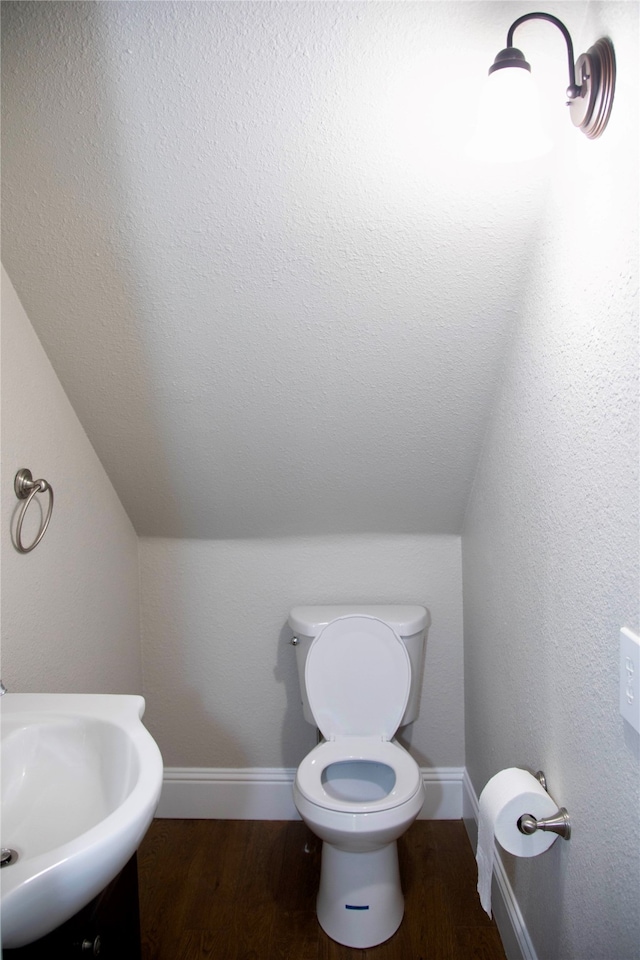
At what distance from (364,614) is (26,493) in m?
Answer: 1.06

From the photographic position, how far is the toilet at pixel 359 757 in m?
1.69

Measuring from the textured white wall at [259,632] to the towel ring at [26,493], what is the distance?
0.78 m

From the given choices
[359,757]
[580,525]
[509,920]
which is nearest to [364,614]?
[359,757]

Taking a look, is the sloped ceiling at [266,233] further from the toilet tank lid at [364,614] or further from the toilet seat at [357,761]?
the toilet seat at [357,761]

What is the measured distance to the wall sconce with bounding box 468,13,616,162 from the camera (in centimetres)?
94

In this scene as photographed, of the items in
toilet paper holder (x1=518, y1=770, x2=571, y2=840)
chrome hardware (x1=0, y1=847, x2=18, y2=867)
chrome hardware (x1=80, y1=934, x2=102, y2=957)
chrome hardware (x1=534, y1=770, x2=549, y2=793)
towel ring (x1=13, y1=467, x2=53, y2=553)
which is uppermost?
towel ring (x1=13, y1=467, x2=53, y2=553)

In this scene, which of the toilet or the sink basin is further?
the toilet

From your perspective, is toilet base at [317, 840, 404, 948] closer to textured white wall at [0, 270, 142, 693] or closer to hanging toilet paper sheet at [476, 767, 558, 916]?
hanging toilet paper sheet at [476, 767, 558, 916]

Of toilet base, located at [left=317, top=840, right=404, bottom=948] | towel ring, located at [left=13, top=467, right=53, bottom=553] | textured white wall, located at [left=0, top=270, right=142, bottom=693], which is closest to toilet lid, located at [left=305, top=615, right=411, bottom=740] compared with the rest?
toilet base, located at [left=317, top=840, right=404, bottom=948]

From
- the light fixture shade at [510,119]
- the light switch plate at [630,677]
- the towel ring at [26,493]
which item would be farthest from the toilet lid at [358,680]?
the light fixture shade at [510,119]

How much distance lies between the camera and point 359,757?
6.32 feet

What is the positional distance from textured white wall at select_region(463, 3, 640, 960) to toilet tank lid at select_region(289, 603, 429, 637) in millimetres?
420

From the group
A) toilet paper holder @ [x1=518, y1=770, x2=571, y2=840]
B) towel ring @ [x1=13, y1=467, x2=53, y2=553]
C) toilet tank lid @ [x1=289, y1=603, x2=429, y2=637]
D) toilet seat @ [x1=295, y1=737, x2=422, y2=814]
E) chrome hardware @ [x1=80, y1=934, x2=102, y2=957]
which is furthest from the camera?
toilet tank lid @ [x1=289, y1=603, x2=429, y2=637]

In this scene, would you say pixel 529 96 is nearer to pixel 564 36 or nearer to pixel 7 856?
pixel 564 36
